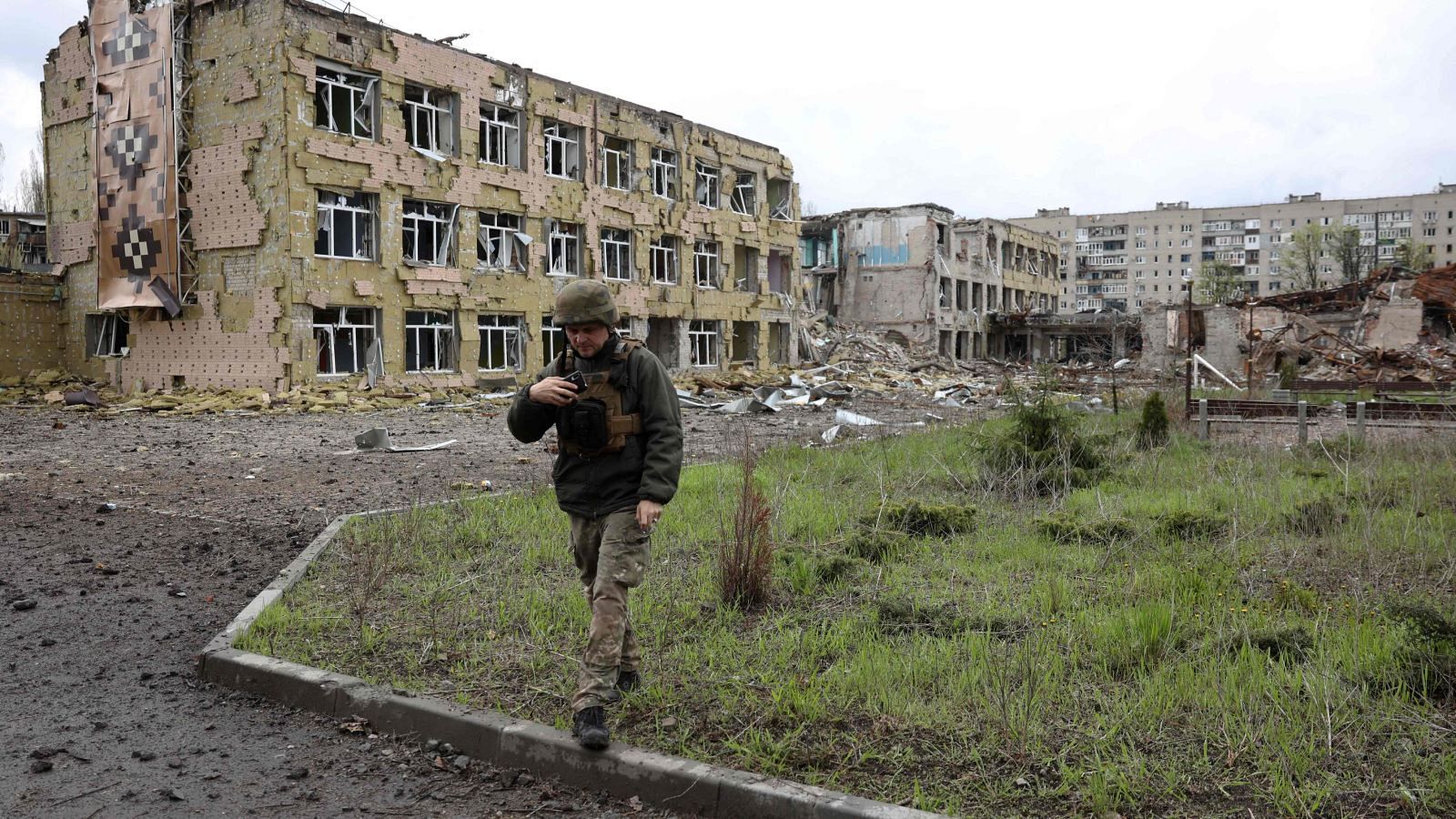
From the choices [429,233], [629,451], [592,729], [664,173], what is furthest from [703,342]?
[592,729]

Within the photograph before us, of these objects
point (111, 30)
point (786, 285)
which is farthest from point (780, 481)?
point (786, 285)

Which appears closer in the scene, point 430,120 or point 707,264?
point 430,120

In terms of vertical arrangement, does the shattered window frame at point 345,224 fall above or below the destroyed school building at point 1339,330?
above

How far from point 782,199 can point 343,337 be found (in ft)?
70.0

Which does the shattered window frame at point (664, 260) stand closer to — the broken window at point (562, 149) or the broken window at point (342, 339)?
the broken window at point (562, 149)

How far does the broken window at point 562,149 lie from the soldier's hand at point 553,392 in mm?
26718

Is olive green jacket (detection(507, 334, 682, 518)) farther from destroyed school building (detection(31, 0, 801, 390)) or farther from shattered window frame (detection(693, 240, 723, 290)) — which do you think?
shattered window frame (detection(693, 240, 723, 290))

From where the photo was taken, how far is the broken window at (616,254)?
104 feet

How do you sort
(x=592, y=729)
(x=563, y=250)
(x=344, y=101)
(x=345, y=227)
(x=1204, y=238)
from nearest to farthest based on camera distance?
(x=592, y=729)
(x=345, y=227)
(x=344, y=101)
(x=563, y=250)
(x=1204, y=238)

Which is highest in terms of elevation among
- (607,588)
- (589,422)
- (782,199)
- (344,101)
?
(782,199)

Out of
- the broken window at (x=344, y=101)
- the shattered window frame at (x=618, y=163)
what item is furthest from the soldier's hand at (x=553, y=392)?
the shattered window frame at (x=618, y=163)

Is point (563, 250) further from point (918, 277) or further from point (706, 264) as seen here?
point (918, 277)

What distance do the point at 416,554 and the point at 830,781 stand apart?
4.40m

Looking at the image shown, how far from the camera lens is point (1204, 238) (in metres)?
116
